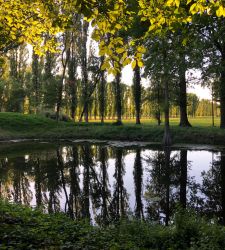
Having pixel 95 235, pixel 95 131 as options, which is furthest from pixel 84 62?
pixel 95 235

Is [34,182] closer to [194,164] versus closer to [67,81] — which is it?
[194,164]

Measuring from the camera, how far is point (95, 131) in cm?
4291

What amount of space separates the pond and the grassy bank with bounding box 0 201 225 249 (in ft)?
4.64

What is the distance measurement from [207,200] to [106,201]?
448 centimetres

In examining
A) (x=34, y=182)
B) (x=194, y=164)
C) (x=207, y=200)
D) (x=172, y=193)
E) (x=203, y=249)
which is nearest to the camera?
(x=203, y=249)

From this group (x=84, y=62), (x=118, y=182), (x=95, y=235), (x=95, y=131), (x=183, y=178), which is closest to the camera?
(x=95, y=235)

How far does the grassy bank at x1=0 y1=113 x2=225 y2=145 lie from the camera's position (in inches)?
1335

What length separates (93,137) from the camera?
4222 cm

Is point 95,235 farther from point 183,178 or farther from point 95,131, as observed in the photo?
point 95,131

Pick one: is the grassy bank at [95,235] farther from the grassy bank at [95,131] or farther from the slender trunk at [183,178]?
the grassy bank at [95,131]

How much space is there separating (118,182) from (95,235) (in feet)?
33.5

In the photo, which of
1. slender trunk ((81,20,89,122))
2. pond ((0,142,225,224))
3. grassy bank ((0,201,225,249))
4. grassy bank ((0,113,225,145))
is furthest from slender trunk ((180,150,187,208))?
slender trunk ((81,20,89,122))

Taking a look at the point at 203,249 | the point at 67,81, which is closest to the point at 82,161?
the point at 203,249

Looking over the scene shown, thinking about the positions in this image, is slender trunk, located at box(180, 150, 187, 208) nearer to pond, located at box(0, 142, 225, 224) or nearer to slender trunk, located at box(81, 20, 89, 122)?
pond, located at box(0, 142, 225, 224)
